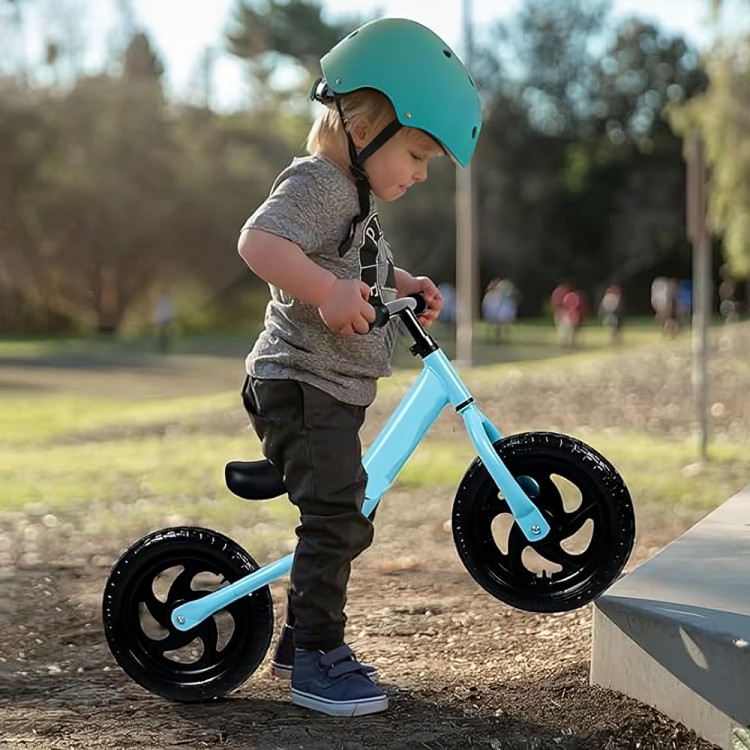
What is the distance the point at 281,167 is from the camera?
4075 cm

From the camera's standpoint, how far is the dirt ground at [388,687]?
3164 mm

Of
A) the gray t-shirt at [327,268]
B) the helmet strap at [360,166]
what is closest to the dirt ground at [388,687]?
the gray t-shirt at [327,268]

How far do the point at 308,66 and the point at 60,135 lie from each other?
21.7m

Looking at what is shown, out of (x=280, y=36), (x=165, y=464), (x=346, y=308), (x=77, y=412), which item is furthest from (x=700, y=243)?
(x=280, y=36)

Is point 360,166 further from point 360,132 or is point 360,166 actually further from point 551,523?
point 551,523

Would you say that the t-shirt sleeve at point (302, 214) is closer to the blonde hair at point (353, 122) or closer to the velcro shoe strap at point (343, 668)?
the blonde hair at point (353, 122)

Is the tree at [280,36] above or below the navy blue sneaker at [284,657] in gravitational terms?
above

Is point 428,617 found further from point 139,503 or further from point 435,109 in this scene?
point 139,503

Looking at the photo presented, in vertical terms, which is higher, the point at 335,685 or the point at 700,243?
the point at 700,243

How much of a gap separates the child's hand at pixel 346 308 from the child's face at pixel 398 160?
295 millimetres

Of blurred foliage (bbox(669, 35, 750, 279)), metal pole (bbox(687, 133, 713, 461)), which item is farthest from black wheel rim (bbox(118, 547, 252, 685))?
blurred foliage (bbox(669, 35, 750, 279))

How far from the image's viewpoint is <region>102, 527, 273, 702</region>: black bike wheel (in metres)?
3.47

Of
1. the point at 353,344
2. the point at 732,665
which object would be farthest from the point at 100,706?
the point at 732,665

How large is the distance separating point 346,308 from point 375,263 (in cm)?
32
